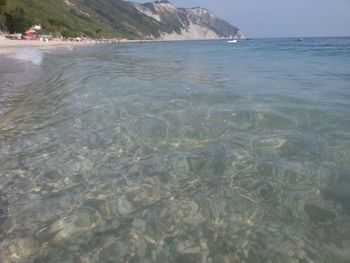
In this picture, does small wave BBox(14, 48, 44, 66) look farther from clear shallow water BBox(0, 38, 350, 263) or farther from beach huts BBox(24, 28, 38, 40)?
beach huts BBox(24, 28, 38, 40)

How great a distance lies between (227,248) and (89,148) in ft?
13.5

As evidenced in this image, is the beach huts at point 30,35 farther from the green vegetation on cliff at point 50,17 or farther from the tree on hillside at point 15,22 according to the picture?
the green vegetation on cliff at point 50,17

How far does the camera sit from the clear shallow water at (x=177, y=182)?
4387 millimetres

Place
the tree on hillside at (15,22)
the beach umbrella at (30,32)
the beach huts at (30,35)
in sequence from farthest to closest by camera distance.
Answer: the tree on hillside at (15,22) < the beach umbrella at (30,32) < the beach huts at (30,35)

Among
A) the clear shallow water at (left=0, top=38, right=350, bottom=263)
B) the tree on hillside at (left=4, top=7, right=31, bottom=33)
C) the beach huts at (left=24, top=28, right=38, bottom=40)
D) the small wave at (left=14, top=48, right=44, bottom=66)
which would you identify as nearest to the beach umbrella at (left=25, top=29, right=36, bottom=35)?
the beach huts at (left=24, top=28, right=38, bottom=40)

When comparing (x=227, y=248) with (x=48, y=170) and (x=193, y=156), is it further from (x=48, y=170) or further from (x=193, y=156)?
(x=48, y=170)

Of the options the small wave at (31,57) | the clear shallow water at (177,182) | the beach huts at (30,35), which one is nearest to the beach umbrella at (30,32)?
the beach huts at (30,35)

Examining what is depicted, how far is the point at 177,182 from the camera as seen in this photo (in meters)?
5.95

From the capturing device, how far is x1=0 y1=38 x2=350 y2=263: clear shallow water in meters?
4.39

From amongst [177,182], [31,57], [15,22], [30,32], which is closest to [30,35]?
[30,32]

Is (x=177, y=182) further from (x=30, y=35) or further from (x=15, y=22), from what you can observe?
(x=15, y=22)

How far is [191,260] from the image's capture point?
415 centimetres

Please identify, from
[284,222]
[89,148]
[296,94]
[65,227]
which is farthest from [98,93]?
[284,222]

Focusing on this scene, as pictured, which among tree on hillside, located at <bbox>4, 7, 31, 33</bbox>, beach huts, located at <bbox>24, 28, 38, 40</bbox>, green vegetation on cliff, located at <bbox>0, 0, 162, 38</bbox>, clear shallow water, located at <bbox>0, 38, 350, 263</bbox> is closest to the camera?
clear shallow water, located at <bbox>0, 38, 350, 263</bbox>
